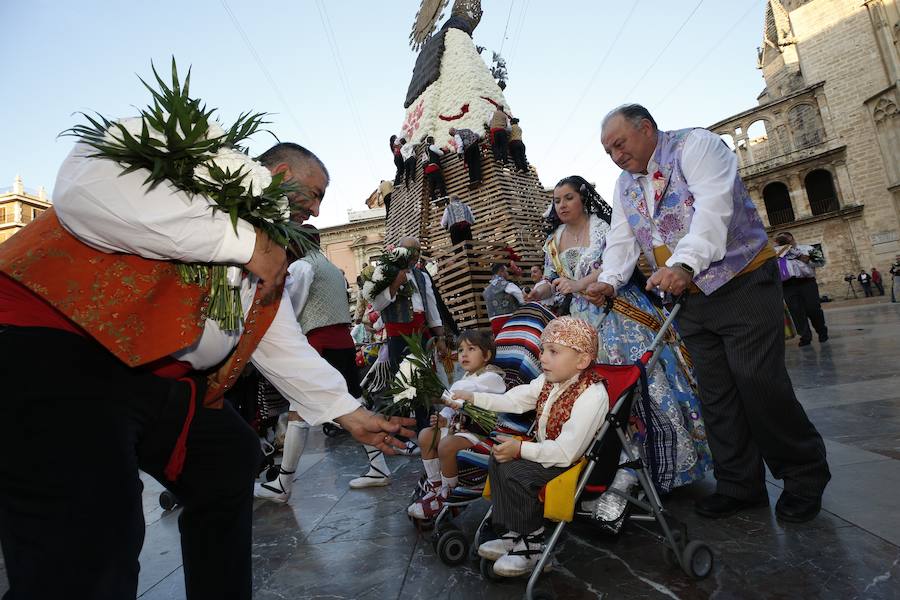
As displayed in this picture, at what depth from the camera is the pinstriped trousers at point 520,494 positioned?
213cm

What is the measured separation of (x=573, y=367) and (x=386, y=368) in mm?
3428

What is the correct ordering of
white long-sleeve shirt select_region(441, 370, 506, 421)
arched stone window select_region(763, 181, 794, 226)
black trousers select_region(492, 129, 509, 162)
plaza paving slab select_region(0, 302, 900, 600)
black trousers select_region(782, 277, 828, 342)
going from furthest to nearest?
1. arched stone window select_region(763, 181, 794, 226)
2. black trousers select_region(492, 129, 509, 162)
3. black trousers select_region(782, 277, 828, 342)
4. white long-sleeve shirt select_region(441, 370, 506, 421)
5. plaza paving slab select_region(0, 302, 900, 600)

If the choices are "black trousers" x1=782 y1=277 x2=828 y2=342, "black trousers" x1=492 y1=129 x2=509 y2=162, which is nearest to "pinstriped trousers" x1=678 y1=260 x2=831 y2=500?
"black trousers" x1=782 y1=277 x2=828 y2=342

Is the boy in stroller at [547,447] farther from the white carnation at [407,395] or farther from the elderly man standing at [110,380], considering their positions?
A: the elderly man standing at [110,380]

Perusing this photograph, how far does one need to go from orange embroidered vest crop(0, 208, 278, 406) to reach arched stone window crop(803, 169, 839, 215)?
38.2 metres

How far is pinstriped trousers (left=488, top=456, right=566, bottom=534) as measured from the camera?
6.98ft

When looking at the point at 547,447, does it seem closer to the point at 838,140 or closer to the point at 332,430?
the point at 332,430

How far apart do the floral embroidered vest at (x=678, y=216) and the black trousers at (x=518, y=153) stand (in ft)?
36.7

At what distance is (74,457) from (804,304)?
10441 mm

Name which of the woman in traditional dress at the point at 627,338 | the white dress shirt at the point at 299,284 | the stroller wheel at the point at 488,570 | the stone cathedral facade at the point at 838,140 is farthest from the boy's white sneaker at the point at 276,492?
the stone cathedral facade at the point at 838,140

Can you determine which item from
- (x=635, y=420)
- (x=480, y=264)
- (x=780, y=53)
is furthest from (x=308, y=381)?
(x=780, y=53)

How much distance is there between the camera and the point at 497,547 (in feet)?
7.27

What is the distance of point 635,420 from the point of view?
2693 millimetres

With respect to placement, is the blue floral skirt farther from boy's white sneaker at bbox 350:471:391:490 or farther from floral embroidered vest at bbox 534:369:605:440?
boy's white sneaker at bbox 350:471:391:490
